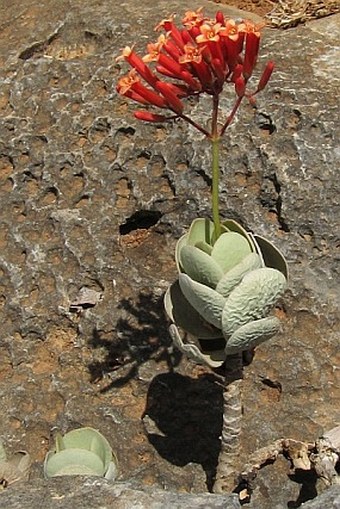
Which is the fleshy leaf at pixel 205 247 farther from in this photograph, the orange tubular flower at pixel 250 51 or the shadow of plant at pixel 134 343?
the shadow of plant at pixel 134 343

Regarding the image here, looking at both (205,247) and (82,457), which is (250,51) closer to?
(205,247)

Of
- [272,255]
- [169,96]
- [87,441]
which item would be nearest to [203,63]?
[169,96]

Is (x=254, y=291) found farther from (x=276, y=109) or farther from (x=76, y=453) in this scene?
(x=276, y=109)

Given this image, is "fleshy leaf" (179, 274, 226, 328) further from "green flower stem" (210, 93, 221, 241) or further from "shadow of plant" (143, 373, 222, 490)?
"shadow of plant" (143, 373, 222, 490)

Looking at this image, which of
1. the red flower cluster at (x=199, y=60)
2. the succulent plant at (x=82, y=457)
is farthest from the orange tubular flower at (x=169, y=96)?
the succulent plant at (x=82, y=457)

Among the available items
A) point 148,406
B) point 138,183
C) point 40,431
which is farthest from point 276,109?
point 40,431

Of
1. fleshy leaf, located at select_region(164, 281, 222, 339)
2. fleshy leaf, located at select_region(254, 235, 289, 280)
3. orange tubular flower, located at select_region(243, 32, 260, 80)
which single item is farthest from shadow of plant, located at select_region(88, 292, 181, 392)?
orange tubular flower, located at select_region(243, 32, 260, 80)
